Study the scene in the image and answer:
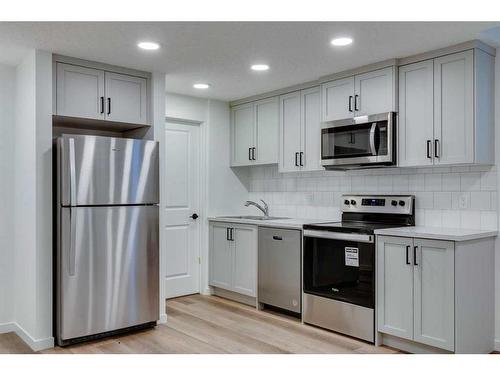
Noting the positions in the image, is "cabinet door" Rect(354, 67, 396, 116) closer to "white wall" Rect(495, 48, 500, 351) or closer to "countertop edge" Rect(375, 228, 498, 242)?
"white wall" Rect(495, 48, 500, 351)

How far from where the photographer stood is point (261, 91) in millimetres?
4789

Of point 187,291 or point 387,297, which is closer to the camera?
point 387,297

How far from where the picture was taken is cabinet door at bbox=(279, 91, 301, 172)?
14.8 feet

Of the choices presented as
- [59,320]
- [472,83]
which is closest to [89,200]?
[59,320]

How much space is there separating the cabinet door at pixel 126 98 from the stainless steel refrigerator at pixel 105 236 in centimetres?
31

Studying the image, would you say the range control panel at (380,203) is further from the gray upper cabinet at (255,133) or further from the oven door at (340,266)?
the gray upper cabinet at (255,133)

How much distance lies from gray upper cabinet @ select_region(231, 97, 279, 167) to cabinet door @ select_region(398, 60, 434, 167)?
149cm

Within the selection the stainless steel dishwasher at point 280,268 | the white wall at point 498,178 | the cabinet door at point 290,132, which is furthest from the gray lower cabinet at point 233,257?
the white wall at point 498,178

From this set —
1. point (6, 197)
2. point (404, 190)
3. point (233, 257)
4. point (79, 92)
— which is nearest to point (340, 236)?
point (404, 190)

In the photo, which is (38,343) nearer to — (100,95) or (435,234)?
(100,95)

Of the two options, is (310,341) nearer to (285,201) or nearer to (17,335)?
(285,201)

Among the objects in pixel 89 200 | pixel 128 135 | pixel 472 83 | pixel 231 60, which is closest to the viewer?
pixel 472 83

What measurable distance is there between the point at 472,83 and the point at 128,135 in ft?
9.62

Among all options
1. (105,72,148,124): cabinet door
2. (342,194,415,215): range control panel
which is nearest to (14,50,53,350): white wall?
(105,72,148,124): cabinet door
